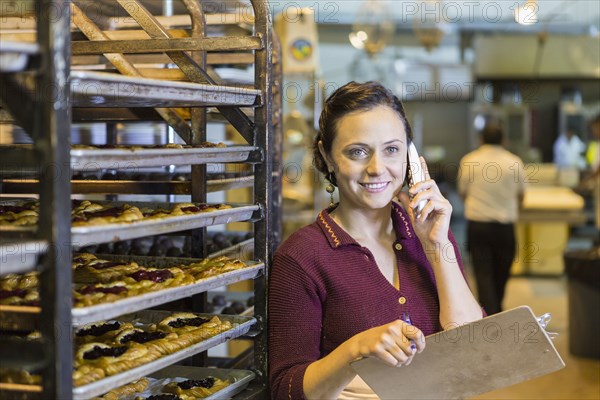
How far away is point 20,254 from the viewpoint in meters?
1.59

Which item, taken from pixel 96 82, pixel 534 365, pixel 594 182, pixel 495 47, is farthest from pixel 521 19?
pixel 495 47

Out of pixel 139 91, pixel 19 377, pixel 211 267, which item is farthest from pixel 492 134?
pixel 19 377

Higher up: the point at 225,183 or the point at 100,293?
the point at 225,183

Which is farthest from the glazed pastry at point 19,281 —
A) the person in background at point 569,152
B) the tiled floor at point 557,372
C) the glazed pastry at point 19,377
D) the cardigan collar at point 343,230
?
the person in background at point 569,152

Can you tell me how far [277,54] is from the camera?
3.60 m

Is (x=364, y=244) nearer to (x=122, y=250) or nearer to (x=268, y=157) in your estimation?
(x=268, y=157)

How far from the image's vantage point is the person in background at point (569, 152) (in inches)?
477

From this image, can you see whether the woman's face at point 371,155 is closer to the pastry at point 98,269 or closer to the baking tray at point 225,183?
the pastry at point 98,269

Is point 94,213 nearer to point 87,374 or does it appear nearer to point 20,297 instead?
point 20,297

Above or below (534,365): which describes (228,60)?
above

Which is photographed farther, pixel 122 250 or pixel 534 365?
pixel 122 250

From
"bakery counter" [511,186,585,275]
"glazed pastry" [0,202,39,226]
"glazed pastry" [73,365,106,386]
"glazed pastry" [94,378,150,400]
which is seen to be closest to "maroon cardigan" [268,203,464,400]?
"glazed pastry" [94,378,150,400]

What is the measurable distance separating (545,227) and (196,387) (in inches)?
306

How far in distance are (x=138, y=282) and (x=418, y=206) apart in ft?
2.64
